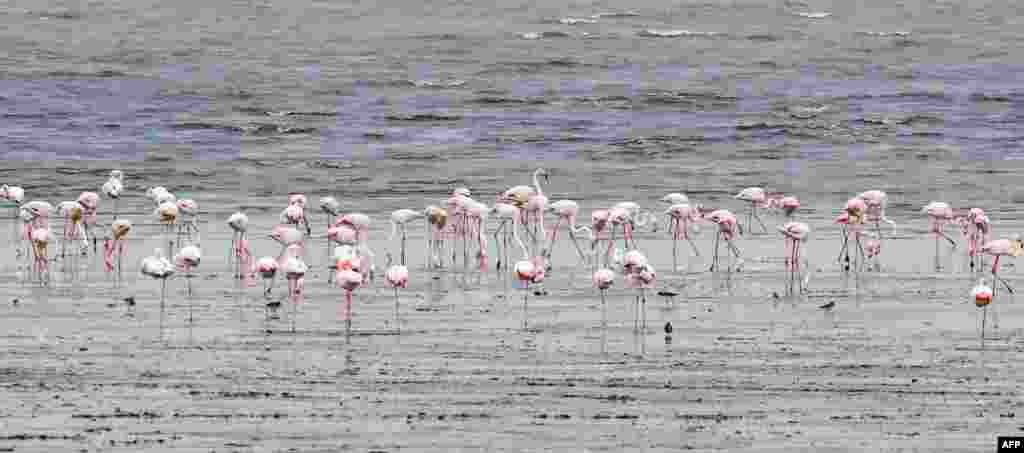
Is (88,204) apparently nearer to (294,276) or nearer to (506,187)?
(294,276)

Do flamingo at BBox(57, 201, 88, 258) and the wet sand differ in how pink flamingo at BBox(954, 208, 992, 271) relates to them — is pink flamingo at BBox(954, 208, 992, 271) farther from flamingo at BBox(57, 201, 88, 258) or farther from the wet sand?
flamingo at BBox(57, 201, 88, 258)

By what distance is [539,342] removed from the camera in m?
15.2

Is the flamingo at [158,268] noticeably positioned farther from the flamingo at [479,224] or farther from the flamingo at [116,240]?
the flamingo at [479,224]

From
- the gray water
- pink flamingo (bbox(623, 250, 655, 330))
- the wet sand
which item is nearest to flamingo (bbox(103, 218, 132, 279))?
the gray water

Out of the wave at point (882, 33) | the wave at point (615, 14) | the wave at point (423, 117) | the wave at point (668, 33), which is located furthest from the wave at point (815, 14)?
the wave at point (423, 117)

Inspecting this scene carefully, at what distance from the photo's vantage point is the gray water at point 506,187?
12406mm

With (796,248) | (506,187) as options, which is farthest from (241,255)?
(506,187)

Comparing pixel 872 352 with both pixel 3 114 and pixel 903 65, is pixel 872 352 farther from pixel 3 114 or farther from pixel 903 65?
pixel 903 65

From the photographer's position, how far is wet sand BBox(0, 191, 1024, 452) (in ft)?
38.8

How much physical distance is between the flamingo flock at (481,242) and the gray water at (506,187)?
0.88ft

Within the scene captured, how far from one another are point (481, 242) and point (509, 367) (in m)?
6.16

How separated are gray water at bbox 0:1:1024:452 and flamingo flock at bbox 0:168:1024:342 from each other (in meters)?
0.27

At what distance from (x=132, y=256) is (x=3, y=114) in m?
23.7

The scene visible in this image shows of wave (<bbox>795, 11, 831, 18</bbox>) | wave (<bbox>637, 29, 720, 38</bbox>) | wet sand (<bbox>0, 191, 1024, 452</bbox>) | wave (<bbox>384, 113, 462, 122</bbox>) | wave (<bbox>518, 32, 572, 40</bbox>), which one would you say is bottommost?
wet sand (<bbox>0, 191, 1024, 452</bbox>)
